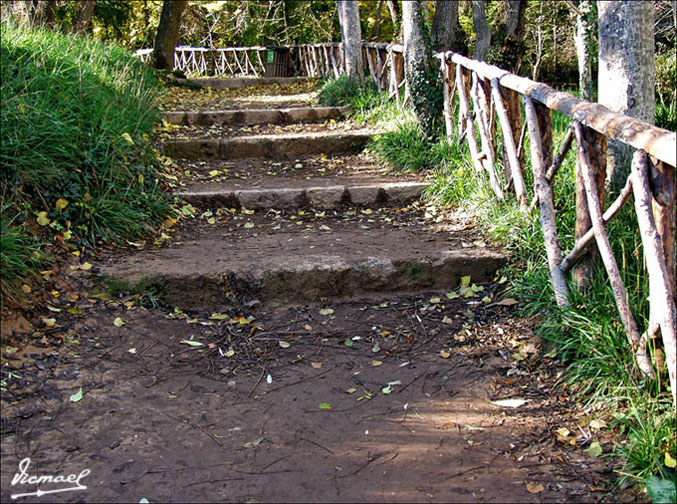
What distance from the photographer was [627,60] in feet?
10.3

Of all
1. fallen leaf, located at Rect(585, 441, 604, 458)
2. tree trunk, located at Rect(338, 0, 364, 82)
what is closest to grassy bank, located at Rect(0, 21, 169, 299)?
fallen leaf, located at Rect(585, 441, 604, 458)

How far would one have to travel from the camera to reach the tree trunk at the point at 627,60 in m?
3.12

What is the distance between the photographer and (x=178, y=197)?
15.3 feet

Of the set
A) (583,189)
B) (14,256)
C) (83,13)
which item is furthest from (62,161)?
(83,13)

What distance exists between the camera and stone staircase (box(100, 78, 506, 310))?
348 cm

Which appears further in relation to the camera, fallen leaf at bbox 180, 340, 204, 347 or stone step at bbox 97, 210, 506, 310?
stone step at bbox 97, 210, 506, 310

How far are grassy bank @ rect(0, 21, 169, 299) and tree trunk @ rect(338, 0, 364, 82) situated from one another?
4.08 m

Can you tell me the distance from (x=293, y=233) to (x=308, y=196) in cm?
61

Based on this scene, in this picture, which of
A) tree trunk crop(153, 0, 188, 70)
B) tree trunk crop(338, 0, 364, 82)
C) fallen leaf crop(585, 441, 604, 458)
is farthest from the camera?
tree trunk crop(153, 0, 188, 70)

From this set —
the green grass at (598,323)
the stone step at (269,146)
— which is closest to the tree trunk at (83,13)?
the stone step at (269,146)

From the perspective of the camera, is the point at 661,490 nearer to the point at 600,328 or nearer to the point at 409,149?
the point at 600,328

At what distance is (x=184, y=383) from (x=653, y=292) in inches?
75.7

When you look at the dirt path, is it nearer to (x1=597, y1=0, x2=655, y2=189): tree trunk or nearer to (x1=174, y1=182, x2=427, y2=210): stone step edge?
(x1=174, y1=182, x2=427, y2=210): stone step edge

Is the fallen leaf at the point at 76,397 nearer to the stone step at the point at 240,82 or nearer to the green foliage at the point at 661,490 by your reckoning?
the green foliage at the point at 661,490
